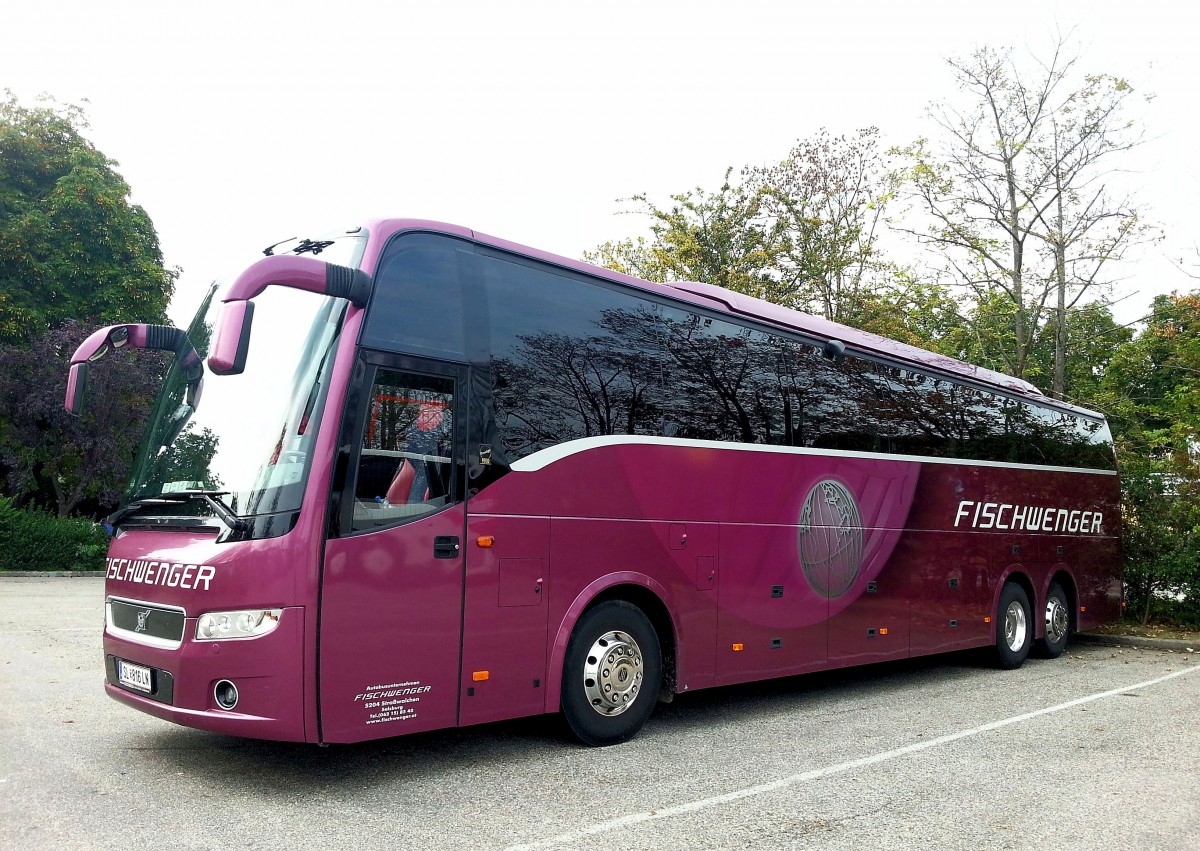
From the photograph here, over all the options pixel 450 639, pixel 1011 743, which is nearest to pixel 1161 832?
pixel 1011 743

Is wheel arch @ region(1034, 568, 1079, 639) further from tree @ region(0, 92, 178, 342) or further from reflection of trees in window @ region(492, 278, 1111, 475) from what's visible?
tree @ region(0, 92, 178, 342)

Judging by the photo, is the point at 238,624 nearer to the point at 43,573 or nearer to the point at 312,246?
the point at 312,246

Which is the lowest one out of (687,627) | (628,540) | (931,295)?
(687,627)

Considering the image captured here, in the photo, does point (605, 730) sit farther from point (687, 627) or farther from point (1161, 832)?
point (1161, 832)

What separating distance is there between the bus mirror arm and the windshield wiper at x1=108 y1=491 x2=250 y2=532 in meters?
0.83

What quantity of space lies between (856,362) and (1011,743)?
403 centimetres

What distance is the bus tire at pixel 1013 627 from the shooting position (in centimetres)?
1199

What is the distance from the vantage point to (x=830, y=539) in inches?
368

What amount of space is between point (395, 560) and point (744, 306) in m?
4.51

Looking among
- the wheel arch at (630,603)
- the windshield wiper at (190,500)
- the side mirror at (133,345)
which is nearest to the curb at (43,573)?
the side mirror at (133,345)

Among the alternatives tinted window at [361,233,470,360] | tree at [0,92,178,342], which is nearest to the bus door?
tinted window at [361,233,470,360]

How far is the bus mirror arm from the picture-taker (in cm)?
502

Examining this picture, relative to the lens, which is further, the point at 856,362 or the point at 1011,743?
the point at 856,362

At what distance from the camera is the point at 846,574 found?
31.4ft
